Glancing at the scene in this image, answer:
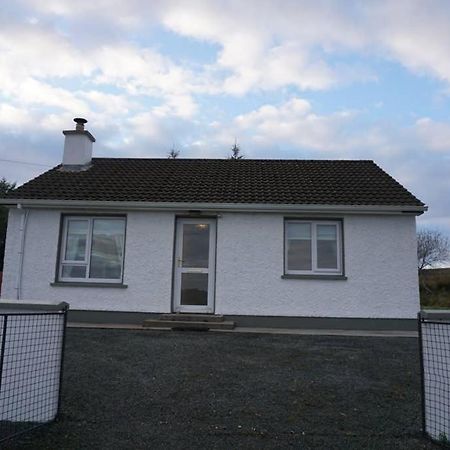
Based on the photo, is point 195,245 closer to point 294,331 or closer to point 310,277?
point 310,277

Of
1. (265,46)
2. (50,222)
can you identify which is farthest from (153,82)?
(50,222)

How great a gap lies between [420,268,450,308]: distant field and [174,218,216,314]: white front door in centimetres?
1456

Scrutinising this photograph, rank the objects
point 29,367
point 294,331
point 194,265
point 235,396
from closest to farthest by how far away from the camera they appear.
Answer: point 29,367 < point 235,396 < point 294,331 < point 194,265

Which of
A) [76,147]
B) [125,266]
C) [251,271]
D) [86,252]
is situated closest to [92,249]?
[86,252]

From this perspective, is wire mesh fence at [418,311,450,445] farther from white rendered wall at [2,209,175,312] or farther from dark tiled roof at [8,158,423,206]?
white rendered wall at [2,209,175,312]

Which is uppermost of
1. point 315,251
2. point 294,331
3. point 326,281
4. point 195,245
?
point 195,245

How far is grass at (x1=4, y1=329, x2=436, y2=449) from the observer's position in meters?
3.85

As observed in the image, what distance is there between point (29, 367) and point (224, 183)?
8475 millimetres

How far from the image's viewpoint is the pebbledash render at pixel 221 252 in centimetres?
1033

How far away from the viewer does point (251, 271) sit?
10.5m

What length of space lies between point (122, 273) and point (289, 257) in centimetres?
425

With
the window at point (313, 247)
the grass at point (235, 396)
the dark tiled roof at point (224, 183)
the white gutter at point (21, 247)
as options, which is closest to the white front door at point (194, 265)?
the dark tiled roof at point (224, 183)

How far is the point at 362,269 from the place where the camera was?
10.4m

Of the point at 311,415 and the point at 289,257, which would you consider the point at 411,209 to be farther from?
the point at 311,415
